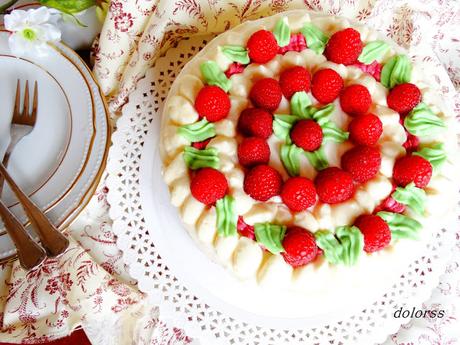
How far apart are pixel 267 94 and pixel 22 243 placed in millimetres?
505

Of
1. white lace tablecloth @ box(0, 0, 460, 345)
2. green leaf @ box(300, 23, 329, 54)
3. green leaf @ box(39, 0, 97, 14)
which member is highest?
green leaf @ box(39, 0, 97, 14)

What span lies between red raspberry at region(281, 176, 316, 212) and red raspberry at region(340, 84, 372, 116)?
17cm

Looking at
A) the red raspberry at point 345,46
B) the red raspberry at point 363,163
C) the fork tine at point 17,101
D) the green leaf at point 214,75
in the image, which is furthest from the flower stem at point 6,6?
the red raspberry at point 363,163

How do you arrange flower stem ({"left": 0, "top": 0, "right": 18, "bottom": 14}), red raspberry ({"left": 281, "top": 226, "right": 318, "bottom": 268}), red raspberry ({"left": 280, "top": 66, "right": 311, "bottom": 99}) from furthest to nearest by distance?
flower stem ({"left": 0, "top": 0, "right": 18, "bottom": 14}), red raspberry ({"left": 280, "top": 66, "right": 311, "bottom": 99}), red raspberry ({"left": 281, "top": 226, "right": 318, "bottom": 268})

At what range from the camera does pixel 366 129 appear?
1.00 metres

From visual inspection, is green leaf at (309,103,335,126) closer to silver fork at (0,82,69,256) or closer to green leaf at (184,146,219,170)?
green leaf at (184,146,219,170)

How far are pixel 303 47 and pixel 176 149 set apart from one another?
1.04 feet

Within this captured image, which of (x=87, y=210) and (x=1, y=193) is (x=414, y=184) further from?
(x=1, y=193)

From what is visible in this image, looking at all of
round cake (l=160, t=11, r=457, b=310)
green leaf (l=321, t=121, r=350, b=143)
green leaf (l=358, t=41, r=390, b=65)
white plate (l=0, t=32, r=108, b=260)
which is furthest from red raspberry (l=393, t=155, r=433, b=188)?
white plate (l=0, t=32, r=108, b=260)

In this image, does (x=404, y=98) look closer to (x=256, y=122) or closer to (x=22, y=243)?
(x=256, y=122)

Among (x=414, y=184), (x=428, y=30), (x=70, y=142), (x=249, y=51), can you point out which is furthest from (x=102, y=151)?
A: (x=428, y=30)

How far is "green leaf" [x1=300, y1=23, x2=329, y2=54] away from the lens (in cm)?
108

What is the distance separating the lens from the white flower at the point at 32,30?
1.07 meters

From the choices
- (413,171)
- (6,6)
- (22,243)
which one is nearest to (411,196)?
(413,171)
